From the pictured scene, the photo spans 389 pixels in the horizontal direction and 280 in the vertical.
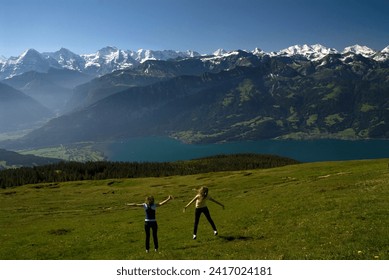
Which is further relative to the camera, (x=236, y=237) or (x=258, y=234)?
(x=258, y=234)

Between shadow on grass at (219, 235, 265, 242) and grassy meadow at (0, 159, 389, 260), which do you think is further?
shadow on grass at (219, 235, 265, 242)

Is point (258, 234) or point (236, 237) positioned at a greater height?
point (258, 234)

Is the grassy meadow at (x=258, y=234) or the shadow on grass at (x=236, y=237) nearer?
the grassy meadow at (x=258, y=234)

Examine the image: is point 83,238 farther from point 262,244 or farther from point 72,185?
point 72,185
